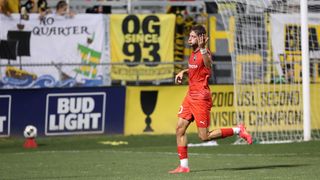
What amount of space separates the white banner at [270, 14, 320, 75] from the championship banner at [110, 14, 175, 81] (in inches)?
125

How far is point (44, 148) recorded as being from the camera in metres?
21.6

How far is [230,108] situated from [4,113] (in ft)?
20.1

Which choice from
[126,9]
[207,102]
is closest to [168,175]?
[207,102]

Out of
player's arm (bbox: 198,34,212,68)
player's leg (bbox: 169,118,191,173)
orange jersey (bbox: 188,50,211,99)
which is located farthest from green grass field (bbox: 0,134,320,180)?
player's arm (bbox: 198,34,212,68)

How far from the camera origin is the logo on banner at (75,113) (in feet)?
77.9

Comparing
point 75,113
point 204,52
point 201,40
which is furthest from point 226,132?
point 75,113

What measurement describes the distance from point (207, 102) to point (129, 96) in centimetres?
1037

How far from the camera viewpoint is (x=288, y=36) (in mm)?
23359

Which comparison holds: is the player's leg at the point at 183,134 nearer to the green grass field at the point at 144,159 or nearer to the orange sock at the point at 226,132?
the green grass field at the point at 144,159

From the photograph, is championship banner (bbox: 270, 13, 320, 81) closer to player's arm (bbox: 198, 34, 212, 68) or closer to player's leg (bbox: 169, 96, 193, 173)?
player's leg (bbox: 169, 96, 193, 173)

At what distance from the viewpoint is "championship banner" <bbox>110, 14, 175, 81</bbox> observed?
2517 cm

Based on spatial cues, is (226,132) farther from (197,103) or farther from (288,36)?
(288,36)

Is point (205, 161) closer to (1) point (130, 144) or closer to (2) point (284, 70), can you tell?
(1) point (130, 144)

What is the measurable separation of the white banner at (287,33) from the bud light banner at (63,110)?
4215 millimetres
